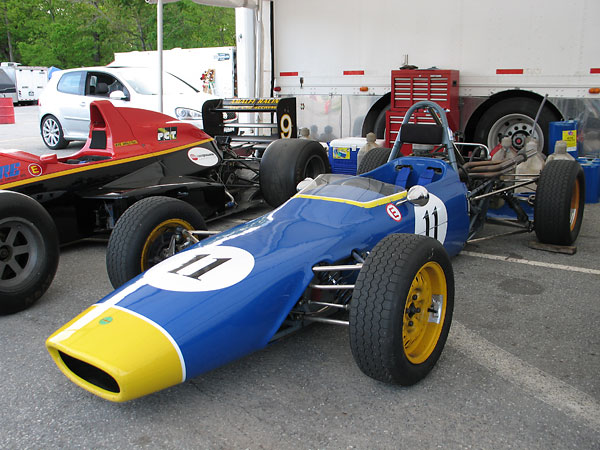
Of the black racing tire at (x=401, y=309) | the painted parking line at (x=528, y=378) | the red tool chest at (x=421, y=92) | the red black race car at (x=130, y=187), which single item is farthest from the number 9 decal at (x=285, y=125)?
the black racing tire at (x=401, y=309)

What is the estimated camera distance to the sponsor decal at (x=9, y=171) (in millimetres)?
4816

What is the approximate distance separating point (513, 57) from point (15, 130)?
51.2 ft

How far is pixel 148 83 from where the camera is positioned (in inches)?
493

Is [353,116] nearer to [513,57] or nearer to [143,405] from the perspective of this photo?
[513,57]

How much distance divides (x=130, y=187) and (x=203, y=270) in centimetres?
287

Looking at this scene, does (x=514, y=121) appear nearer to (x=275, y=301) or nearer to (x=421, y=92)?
(x=421, y=92)

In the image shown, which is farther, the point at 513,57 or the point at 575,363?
the point at 513,57

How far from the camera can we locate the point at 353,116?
9.98 m

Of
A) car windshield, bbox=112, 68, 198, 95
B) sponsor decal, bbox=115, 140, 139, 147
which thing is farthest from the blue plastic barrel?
car windshield, bbox=112, 68, 198, 95

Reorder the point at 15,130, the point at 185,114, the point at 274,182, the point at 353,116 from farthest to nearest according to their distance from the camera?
the point at 15,130, the point at 185,114, the point at 353,116, the point at 274,182

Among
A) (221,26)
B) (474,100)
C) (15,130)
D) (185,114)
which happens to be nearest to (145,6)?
(221,26)

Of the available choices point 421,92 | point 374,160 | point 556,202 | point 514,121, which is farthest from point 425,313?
point 514,121

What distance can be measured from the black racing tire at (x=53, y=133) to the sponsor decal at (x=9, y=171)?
28.2 ft

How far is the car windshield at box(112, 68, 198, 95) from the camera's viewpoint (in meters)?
12.3
